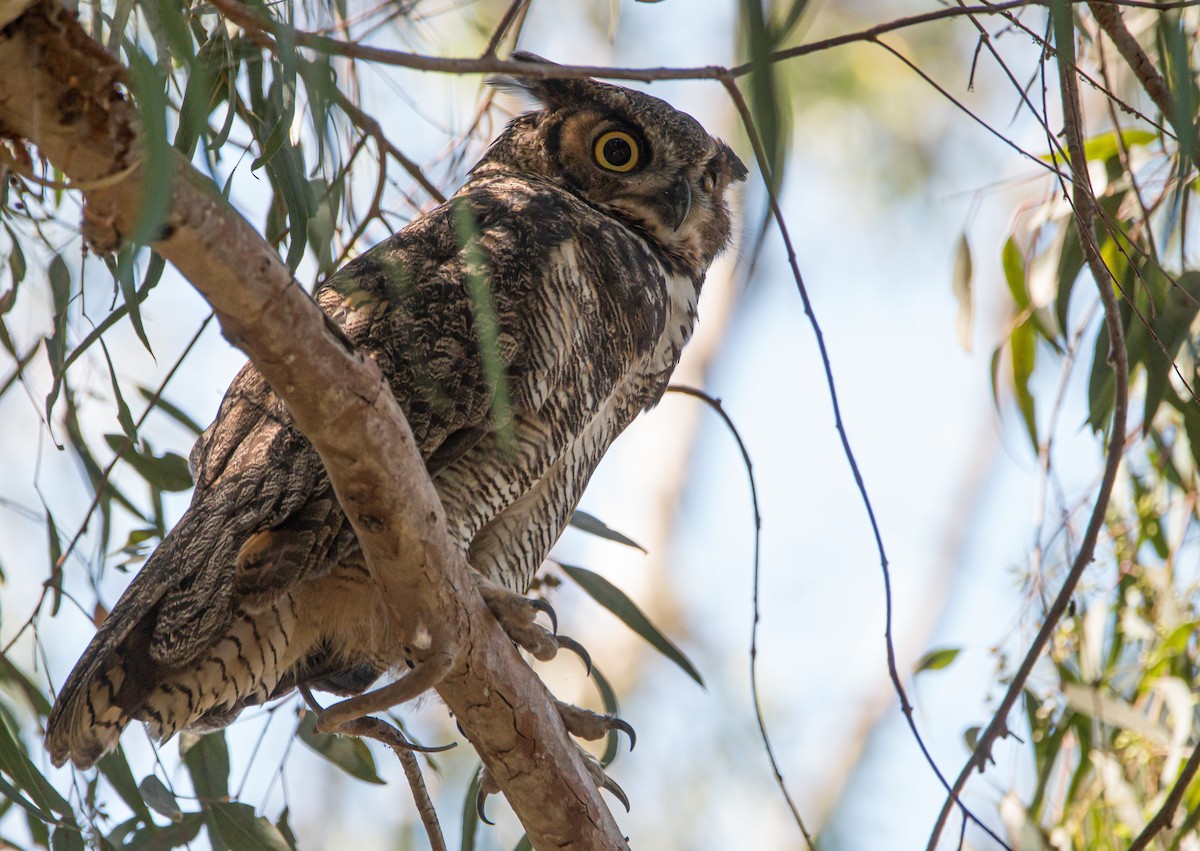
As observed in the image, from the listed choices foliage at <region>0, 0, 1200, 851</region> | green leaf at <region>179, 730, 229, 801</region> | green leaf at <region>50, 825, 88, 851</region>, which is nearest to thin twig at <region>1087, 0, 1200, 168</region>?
foliage at <region>0, 0, 1200, 851</region>

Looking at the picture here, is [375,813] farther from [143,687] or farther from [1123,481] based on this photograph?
[143,687]

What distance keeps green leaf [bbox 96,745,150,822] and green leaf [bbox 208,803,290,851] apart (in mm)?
149

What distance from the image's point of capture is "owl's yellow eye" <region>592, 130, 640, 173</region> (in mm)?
2516

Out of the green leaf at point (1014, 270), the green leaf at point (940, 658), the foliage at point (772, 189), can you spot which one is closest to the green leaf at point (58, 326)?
the foliage at point (772, 189)

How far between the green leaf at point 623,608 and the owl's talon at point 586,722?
414 mm

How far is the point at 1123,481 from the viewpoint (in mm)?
2959

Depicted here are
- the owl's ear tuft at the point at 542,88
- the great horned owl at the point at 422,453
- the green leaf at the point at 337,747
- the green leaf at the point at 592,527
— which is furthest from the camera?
the owl's ear tuft at the point at 542,88

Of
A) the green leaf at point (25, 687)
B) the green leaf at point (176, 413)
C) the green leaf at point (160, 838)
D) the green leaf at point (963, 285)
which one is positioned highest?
the green leaf at point (176, 413)

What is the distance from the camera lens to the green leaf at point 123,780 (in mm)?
1973

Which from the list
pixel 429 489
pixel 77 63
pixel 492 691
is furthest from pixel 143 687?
pixel 77 63

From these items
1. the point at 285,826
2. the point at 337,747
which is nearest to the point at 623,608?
the point at 337,747

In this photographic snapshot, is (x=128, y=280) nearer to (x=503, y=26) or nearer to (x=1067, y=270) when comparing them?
(x=503, y=26)

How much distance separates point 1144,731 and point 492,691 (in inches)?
63.3

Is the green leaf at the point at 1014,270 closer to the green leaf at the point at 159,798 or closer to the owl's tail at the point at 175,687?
the owl's tail at the point at 175,687
